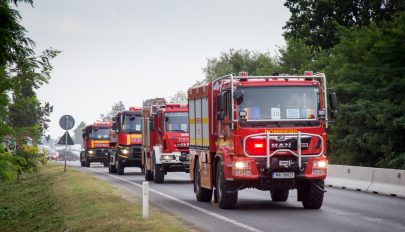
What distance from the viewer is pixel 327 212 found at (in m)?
18.0

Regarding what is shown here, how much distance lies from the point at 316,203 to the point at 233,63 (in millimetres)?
76280

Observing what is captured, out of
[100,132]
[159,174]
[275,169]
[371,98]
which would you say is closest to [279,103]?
[275,169]

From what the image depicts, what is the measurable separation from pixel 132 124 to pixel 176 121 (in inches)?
378

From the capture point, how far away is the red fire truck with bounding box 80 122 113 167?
56.5m

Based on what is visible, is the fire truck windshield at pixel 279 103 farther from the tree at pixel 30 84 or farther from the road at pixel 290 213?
the tree at pixel 30 84

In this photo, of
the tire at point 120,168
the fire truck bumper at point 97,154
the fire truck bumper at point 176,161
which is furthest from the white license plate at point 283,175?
the fire truck bumper at point 97,154

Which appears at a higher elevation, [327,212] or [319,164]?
[319,164]

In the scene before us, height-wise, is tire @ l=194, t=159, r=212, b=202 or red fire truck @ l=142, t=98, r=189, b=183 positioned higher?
red fire truck @ l=142, t=98, r=189, b=183

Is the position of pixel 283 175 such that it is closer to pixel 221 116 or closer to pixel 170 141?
pixel 221 116

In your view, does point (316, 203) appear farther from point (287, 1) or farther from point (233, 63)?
point (233, 63)

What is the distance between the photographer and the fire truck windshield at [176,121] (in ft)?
104

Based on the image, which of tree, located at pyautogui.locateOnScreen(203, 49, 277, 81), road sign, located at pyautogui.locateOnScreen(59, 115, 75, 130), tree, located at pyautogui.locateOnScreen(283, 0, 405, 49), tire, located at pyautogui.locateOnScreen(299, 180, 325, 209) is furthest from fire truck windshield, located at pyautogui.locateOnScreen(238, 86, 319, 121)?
tree, located at pyautogui.locateOnScreen(203, 49, 277, 81)

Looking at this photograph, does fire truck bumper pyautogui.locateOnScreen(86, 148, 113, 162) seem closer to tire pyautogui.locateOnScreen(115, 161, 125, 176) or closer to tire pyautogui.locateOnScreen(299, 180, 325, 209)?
tire pyautogui.locateOnScreen(115, 161, 125, 176)

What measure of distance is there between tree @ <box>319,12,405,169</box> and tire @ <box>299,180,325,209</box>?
14.0 meters
